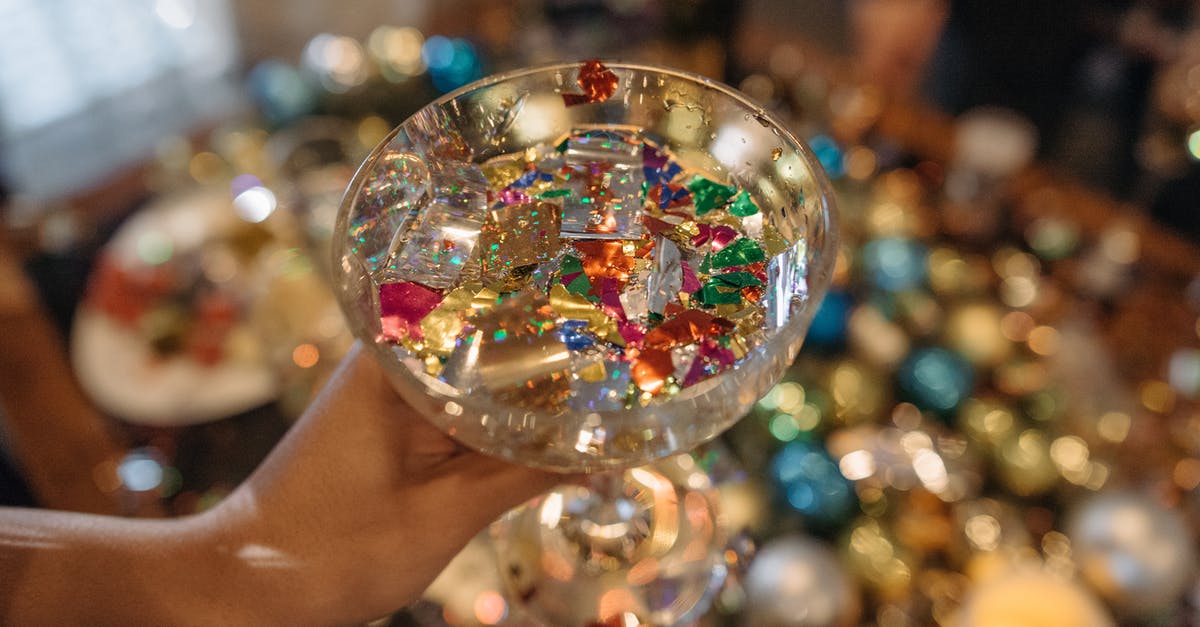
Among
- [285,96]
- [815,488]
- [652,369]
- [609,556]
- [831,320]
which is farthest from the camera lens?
[285,96]

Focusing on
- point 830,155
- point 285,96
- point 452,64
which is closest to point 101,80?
point 285,96

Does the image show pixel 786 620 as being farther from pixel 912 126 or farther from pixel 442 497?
pixel 912 126

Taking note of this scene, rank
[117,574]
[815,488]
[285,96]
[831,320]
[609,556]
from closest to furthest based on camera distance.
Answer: [117,574], [609,556], [815,488], [831,320], [285,96]

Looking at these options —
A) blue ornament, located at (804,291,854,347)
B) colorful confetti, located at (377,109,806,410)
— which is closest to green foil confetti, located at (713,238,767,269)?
colorful confetti, located at (377,109,806,410)

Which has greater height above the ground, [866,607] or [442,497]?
[442,497]

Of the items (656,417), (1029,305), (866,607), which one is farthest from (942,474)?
(656,417)

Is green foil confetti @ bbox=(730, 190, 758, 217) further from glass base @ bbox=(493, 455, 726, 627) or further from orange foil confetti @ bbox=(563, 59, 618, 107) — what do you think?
glass base @ bbox=(493, 455, 726, 627)

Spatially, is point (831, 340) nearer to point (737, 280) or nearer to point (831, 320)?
point (831, 320)
